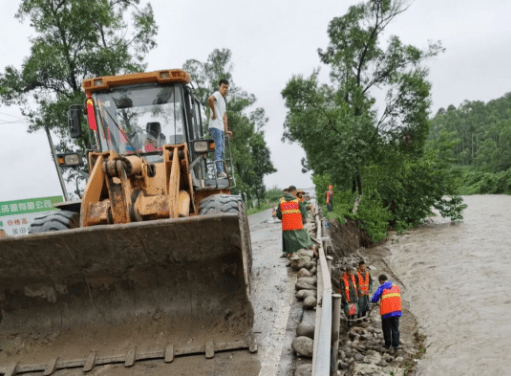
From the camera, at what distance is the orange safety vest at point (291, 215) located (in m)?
7.80

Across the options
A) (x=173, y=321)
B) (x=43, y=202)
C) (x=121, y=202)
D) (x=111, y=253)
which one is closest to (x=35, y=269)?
(x=111, y=253)

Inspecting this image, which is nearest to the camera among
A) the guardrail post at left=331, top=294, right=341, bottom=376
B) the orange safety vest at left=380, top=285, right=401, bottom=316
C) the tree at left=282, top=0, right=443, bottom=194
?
the guardrail post at left=331, top=294, right=341, bottom=376

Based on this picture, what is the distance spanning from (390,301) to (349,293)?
1.40 meters

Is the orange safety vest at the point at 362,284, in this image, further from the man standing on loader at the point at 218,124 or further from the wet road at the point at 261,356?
the man standing on loader at the point at 218,124

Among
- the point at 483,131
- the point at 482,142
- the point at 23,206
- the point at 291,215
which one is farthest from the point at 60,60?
the point at 483,131

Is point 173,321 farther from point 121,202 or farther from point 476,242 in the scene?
→ point 476,242

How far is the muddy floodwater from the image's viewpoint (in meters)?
6.79

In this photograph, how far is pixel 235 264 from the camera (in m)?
4.34

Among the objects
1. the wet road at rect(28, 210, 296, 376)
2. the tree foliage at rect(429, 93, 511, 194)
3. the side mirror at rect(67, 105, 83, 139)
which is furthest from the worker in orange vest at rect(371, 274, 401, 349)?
the tree foliage at rect(429, 93, 511, 194)

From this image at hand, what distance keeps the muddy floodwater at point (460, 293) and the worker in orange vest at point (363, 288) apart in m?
1.24

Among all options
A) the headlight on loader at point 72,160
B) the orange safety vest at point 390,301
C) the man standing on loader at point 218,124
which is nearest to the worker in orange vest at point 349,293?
the orange safety vest at point 390,301

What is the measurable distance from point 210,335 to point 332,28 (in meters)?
20.6

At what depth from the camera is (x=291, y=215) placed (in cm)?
780

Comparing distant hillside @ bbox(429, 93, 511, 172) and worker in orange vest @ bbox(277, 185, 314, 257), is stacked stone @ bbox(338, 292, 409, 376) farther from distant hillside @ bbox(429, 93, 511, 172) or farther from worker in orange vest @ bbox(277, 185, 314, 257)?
distant hillside @ bbox(429, 93, 511, 172)
